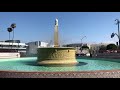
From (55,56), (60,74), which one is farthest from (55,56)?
(60,74)

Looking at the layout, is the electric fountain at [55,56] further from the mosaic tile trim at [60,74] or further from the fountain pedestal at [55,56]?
the mosaic tile trim at [60,74]

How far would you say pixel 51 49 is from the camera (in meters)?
17.8

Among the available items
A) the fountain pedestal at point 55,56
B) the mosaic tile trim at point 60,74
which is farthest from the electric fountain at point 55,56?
the mosaic tile trim at point 60,74

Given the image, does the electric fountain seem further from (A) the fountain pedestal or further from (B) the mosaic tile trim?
(B) the mosaic tile trim

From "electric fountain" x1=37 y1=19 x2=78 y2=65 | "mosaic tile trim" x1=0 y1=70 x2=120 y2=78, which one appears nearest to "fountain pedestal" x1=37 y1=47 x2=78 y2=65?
"electric fountain" x1=37 y1=19 x2=78 y2=65

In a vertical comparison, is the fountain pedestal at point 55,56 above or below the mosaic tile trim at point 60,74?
above

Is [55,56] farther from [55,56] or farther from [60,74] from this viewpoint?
[60,74]

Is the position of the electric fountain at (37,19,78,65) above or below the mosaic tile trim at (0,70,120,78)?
above

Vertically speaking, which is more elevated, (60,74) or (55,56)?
(55,56)

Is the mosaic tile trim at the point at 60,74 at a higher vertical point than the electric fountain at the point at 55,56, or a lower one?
lower

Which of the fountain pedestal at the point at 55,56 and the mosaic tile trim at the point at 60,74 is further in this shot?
the fountain pedestal at the point at 55,56

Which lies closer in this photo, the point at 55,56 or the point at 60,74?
the point at 60,74

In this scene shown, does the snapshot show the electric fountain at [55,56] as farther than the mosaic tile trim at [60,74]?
Yes

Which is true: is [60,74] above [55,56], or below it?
below
